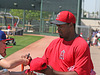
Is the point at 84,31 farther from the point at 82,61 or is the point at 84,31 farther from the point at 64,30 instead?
the point at 82,61

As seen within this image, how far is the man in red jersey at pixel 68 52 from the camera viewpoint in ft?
7.80

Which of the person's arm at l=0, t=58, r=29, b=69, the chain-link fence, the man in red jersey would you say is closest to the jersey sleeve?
the man in red jersey

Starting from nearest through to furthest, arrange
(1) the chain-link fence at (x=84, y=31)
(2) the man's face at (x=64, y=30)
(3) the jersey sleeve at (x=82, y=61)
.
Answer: (3) the jersey sleeve at (x=82, y=61), (2) the man's face at (x=64, y=30), (1) the chain-link fence at (x=84, y=31)

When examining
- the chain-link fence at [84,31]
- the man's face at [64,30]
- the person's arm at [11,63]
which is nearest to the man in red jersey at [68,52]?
the man's face at [64,30]

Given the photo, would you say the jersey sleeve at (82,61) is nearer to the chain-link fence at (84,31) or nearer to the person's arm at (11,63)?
the person's arm at (11,63)

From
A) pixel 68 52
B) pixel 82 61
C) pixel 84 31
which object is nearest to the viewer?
pixel 82 61

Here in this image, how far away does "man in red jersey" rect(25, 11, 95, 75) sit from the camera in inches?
93.6

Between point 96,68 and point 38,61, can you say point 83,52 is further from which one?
point 96,68

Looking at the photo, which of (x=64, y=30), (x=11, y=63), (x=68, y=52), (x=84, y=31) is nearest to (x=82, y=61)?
(x=68, y=52)

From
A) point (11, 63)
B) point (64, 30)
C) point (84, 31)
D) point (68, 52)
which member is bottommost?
point (84, 31)

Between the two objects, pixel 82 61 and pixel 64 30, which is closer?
pixel 82 61

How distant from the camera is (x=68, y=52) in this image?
8.28 ft

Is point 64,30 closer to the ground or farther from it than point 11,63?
farther from it

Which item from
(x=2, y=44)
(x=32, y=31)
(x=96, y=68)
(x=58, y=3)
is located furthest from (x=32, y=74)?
(x=32, y=31)
